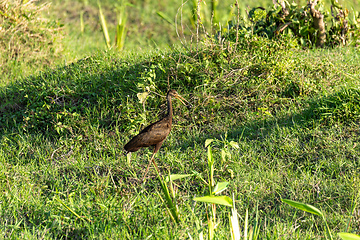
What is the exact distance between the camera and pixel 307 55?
6.04 meters

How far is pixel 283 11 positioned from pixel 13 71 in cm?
487

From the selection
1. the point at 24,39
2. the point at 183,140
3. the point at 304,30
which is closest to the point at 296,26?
the point at 304,30

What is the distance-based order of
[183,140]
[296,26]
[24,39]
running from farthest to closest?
[24,39]
[296,26]
[183,140]

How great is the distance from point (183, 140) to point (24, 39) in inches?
174

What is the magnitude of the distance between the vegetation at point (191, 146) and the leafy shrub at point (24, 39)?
104cm

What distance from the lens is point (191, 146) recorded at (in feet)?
15.4

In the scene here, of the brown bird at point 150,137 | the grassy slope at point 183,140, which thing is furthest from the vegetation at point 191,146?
the brown bird at point 150,137

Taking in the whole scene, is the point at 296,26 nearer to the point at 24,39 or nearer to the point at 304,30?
the point at 304,30

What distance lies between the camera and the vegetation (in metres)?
3.24

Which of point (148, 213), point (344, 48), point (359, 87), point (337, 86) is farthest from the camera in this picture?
point (344, 48)

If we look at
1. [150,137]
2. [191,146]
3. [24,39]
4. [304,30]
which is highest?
[24,39]

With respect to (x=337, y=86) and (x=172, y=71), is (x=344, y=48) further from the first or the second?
(x=172, y=71)

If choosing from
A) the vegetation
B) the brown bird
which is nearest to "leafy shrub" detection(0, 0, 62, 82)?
Answer: the vegetation

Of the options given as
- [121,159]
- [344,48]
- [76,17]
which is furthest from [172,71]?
[76,17]
